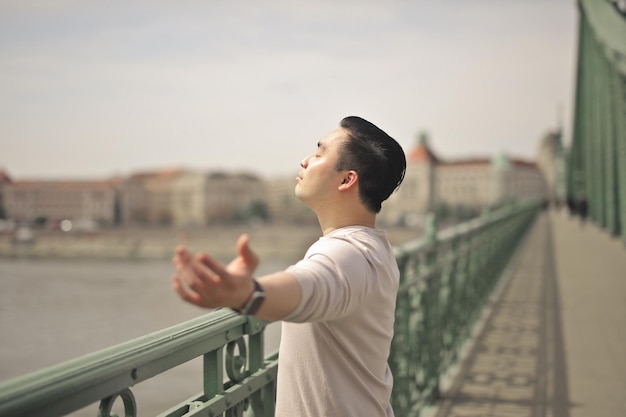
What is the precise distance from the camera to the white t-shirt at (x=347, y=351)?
52.2 inches

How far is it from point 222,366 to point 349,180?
63 centimetres

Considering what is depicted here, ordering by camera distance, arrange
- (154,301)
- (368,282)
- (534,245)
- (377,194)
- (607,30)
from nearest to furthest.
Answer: (368,282) < (377,194) < (607,30) < (534,245) < (154,301)

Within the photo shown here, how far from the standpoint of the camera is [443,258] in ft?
17.0

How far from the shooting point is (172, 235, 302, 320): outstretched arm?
0.93 metres

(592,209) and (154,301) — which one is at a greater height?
(592,209)

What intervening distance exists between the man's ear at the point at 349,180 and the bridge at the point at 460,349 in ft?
1.53

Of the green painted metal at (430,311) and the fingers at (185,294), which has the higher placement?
the fingers at (185,294)

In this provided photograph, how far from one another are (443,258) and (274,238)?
182 ft

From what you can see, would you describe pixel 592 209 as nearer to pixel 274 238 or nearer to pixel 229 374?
pixel 229 374

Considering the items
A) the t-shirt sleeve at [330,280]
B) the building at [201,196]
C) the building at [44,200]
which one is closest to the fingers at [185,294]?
the t-shirt sleeve at [330,280]

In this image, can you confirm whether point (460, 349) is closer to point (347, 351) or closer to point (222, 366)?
point (222, 366)

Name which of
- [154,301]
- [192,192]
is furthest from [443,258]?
[192,192]

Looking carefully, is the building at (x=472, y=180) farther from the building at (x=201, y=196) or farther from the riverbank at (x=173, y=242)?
the riverbank at (x=173, y=242)

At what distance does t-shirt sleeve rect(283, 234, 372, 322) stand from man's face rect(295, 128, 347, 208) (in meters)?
0.15
